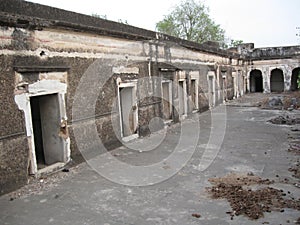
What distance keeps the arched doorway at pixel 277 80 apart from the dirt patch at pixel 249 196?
25.2 m

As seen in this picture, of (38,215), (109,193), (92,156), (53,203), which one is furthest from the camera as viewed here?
(92,156)

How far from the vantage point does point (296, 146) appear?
7.72 m

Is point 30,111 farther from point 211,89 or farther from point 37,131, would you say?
point 211,89

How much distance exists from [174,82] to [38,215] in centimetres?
838

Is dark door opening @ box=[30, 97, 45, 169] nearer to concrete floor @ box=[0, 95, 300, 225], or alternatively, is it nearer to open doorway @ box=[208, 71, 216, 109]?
concrete floor @ box=[0, 95, 300, 225]

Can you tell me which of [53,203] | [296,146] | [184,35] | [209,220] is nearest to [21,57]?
[53,203]

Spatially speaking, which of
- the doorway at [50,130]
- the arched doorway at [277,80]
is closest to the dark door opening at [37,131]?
the doorway at [50,130]

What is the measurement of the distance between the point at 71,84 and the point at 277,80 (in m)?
26.0

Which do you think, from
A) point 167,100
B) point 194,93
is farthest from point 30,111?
point 194,93

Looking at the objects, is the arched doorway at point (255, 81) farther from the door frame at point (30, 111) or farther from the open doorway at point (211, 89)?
the door frame at point (30, 111)

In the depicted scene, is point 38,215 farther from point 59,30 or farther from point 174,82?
point 174,82

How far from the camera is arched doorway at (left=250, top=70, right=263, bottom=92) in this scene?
2796cm

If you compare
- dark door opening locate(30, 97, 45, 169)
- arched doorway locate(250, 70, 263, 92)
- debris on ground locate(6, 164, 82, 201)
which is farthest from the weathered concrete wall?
arched doorway locate(250, 70, 263, 92)

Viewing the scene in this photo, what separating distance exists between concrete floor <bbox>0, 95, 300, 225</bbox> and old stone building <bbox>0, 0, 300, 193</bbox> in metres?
0.61
